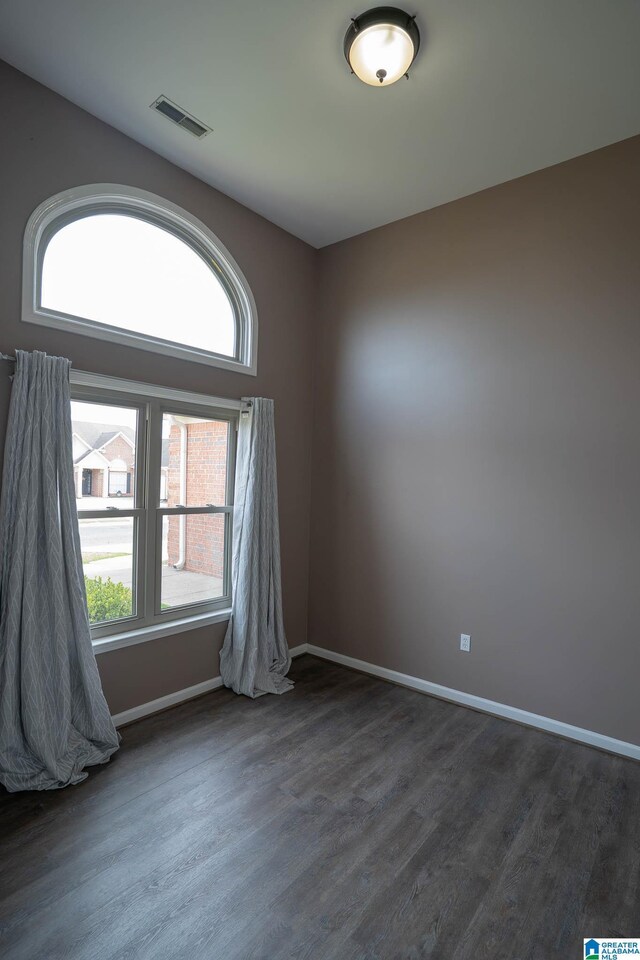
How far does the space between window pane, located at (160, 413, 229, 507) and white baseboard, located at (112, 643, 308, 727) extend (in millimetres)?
1218

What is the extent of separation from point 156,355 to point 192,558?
136cm

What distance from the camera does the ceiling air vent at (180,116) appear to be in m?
2.54

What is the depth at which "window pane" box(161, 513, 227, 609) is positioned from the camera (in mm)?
3160

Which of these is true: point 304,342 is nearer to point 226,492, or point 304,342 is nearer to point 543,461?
point 226,492

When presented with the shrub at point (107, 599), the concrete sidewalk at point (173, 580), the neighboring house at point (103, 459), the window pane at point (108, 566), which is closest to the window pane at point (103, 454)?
the neighboring house at point (103, 459)

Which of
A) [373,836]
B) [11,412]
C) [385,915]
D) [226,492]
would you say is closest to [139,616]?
[226,492]

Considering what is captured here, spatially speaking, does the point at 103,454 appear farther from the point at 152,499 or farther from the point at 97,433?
the point at 152,499

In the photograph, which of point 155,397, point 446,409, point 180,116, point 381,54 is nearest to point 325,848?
point 155,397

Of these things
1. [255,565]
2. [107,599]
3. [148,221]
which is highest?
[148,221]

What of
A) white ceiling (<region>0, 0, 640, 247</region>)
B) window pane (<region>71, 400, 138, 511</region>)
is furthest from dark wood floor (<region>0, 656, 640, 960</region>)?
white ceiling (<region>0, 0, 640, 247</region>)

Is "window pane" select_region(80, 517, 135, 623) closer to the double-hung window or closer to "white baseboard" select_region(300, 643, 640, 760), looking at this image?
the double-hung window

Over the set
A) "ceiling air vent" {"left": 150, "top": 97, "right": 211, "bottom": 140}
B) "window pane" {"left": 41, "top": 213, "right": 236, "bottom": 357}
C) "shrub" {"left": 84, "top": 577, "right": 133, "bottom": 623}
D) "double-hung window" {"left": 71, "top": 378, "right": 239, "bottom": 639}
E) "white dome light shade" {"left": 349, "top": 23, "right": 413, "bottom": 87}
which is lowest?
Answer: "shrub" {"left": 84, "top": 577, "right": 133, "bottom": 623}

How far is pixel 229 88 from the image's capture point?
2441mm

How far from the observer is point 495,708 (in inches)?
122
